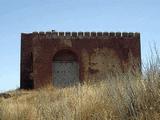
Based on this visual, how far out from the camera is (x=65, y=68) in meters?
35.2

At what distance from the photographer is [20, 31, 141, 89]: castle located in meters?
35.1

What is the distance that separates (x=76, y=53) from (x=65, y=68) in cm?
144

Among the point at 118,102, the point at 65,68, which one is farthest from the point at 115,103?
the point at 65,68

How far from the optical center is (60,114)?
820cm

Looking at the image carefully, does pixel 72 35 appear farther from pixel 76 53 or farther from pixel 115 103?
pixel 115 103

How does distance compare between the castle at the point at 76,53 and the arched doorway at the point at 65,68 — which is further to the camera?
the castle at the point at 76,53

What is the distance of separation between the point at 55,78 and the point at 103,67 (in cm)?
378

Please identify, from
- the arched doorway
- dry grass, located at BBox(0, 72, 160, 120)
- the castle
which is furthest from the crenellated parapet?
dry grass, located at BBox(0, 72, 160, 120)

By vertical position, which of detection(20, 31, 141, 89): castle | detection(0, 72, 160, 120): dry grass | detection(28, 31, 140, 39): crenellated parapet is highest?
detection(28, 31, 140, 39): crenellated parapet

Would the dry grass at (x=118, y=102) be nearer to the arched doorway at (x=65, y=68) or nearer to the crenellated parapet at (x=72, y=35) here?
the arched doorway at (x=65, y=68)

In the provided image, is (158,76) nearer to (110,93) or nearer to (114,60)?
(110,93)

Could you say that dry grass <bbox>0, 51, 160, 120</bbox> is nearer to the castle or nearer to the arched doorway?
the arched doorway

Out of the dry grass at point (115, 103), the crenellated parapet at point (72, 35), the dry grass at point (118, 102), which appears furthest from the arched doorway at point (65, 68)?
the dry grass at point (118, 102)

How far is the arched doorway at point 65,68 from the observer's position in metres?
34.9
